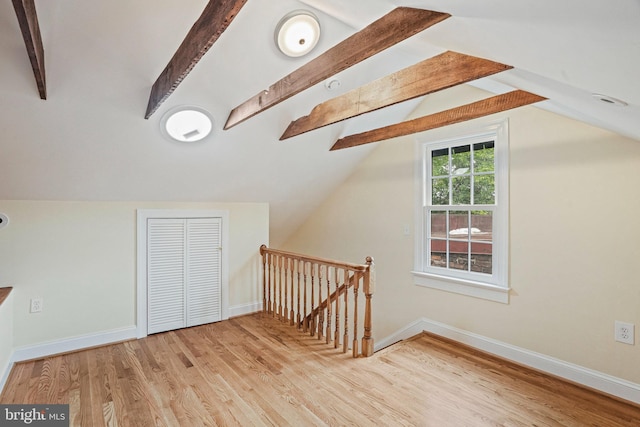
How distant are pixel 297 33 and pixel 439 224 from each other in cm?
234

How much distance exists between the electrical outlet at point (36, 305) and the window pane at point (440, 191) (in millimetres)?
3845

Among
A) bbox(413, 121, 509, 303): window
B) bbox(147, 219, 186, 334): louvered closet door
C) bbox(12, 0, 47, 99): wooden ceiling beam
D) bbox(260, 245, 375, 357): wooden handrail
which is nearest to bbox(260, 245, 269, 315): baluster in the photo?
bbox(260, 245, 375, 357): wooden handrail

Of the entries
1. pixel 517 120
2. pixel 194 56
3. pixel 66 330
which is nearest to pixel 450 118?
pixel 517 120

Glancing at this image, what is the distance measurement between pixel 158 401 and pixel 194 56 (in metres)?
2.16

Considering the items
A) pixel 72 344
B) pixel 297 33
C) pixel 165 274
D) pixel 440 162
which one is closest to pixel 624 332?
pixel 440 162

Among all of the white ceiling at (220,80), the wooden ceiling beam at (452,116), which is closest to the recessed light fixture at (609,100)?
the white ceiling at (220,80)

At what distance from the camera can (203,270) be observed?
368 centimetres

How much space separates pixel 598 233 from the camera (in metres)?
2.39

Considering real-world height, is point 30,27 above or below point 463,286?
above

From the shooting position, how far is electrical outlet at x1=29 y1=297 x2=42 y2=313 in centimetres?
280

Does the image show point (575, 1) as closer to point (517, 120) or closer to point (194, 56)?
point (194, 56)

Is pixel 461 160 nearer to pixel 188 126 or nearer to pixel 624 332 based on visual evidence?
pixel 624 332

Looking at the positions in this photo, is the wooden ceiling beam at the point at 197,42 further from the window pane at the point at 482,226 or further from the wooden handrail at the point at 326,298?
the window pane at the point at 482,226

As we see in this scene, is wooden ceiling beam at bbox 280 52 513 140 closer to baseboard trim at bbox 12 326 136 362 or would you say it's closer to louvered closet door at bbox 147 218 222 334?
louvered closet door at bbox 147 218 222 334
